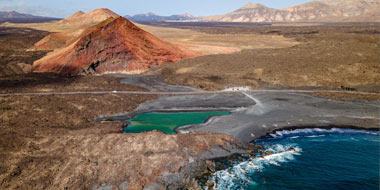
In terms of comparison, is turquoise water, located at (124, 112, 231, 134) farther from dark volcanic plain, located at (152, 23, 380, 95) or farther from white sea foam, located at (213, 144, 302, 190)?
dark volcanic plain, located at (152, 23, 380, 95)

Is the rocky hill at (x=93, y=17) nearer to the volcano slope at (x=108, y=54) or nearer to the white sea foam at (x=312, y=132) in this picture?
the volcano slope at (x=108, y=54)

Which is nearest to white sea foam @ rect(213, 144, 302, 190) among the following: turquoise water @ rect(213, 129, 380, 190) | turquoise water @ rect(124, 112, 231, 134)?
turquoise water @ rect(213, 129, 380, 190)

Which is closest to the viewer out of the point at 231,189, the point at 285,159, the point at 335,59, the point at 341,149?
the point at 231,189

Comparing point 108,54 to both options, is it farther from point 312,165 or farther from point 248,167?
point 312,165

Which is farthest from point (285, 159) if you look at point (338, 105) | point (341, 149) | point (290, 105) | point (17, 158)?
point (17, 158)

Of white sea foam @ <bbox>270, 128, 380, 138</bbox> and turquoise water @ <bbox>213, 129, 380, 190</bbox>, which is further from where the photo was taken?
white sea foam @ <bbox>270, 128, 380, 138</bbox>

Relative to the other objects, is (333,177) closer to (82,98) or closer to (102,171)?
(102,171)

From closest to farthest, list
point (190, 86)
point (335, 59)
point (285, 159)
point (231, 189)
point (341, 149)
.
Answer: point (231, 189) < point (285, 159) < point (341, 149) < point (190, 86) < point (335, 59)
